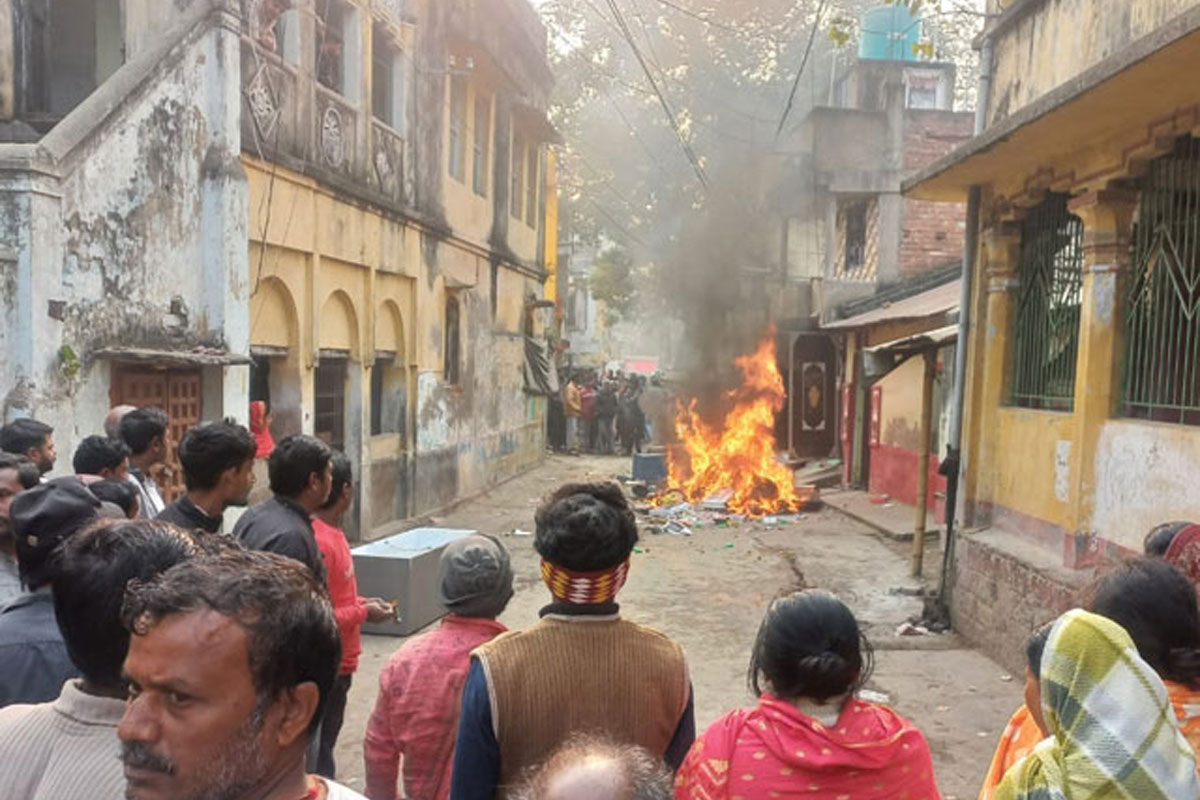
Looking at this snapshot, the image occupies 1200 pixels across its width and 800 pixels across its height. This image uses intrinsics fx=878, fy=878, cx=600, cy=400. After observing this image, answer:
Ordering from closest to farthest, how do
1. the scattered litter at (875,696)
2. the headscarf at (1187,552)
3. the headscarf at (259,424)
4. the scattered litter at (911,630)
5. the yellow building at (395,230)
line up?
the headscarf at (1187,552) → the scattered litter at (875,696) → the scattered litter at (911,630) → the headscarf at (259,424) → the yellow building at (395,230)

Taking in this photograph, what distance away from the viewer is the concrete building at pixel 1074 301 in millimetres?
5422

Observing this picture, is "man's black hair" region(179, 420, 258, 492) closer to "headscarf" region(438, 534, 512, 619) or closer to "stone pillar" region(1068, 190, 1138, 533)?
"headscarf" region(438, 534, 512, 619)

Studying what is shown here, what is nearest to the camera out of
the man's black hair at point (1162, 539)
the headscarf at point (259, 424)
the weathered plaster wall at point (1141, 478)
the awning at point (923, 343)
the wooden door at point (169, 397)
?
the man's black hair at point (1162, 539)

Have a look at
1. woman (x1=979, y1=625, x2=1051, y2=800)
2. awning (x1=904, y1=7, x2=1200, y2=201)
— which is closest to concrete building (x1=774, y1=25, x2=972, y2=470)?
awning (x1=904, y1=7, x2=1200, y2=201)

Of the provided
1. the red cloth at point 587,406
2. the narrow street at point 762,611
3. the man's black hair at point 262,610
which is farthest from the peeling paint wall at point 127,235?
→ the red cloth at point 587,406

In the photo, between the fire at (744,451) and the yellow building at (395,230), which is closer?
the yellow building at (395,230)

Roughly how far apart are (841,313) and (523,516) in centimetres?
812

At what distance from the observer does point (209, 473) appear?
11.8ft

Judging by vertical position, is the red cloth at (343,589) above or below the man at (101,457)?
below

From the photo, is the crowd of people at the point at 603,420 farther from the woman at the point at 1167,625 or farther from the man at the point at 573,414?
the woman at the point at 1167,625

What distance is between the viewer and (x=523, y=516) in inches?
563

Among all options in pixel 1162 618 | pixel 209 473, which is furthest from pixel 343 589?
pixel 1162 618

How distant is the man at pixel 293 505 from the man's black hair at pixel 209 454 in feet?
0.51

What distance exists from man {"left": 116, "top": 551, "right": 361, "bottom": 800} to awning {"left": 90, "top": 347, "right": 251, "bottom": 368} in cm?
591
